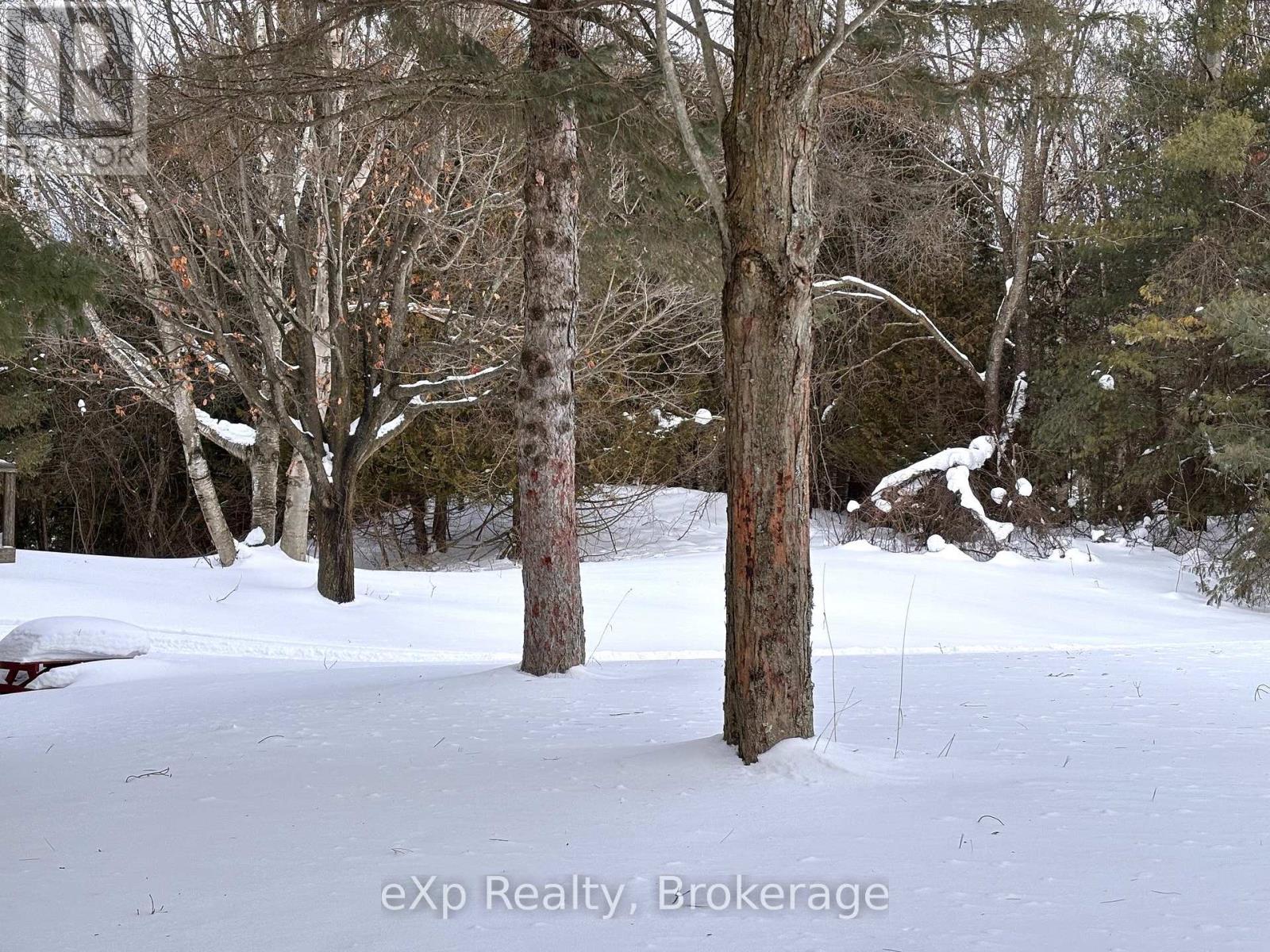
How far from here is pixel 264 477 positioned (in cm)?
1547

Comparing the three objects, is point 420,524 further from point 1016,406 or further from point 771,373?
point 771,373

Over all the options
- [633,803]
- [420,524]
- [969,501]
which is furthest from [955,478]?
[633,803]

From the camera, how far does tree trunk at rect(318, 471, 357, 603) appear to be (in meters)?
12.1

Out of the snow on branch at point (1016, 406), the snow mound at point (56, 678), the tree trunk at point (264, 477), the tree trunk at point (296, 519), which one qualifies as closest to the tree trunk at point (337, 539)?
the tree trunk at point (296, 519)

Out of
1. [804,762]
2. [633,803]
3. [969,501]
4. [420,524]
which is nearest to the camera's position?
[633,803]

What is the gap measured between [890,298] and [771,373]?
1220cm

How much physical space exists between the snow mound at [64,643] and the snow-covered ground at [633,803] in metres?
Answer: 0.20

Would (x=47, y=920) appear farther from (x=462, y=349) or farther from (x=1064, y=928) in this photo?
(x=462, y=349)

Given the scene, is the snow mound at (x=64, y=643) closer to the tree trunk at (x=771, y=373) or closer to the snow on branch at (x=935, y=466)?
the tree trunk at (x=771, y=373)

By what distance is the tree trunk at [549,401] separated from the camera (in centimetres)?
741

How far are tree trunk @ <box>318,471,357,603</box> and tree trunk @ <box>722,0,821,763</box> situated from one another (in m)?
7.96

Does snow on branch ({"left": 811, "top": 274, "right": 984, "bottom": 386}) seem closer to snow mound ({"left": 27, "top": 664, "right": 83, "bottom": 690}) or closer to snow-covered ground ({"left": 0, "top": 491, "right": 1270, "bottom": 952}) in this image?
snow-covered ground ({"left": 0, "top": 491, "right": 1270, "bottom": 952})

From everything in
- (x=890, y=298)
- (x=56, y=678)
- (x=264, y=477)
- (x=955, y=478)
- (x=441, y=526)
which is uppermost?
(x=890, y=298)

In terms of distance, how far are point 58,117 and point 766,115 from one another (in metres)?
9.92
